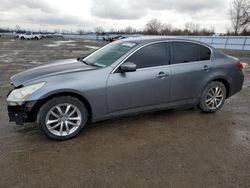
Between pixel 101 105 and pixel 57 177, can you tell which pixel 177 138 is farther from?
pixel 57 177

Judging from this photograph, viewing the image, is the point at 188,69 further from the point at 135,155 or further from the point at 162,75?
the point at 135,155

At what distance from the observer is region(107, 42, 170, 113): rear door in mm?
3924

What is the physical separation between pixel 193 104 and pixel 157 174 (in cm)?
232

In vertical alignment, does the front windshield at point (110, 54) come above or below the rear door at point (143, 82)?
above

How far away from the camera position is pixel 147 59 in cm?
425

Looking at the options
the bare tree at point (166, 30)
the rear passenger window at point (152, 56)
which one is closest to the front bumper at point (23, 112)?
the rear passenger window at point (152, 56)

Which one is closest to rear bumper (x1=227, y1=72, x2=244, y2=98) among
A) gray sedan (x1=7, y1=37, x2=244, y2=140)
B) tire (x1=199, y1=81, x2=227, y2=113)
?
gray sedan (x1=7, y1=37, x2=244, y2=140)

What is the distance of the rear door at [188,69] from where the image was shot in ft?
14.6

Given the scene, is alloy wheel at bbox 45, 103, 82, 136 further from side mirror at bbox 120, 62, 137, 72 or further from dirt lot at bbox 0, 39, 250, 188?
side mirror at bbox 120, 62, 137, 72

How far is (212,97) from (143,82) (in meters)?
1.82

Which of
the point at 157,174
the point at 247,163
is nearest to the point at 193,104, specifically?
the point at 247,163

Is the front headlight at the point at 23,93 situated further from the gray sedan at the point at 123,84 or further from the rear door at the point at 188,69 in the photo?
the rear door at the point at 188,69

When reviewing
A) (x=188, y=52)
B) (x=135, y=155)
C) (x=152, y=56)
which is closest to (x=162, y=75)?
(x=152, y=56)

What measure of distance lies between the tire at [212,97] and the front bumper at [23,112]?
3302 millimetres
